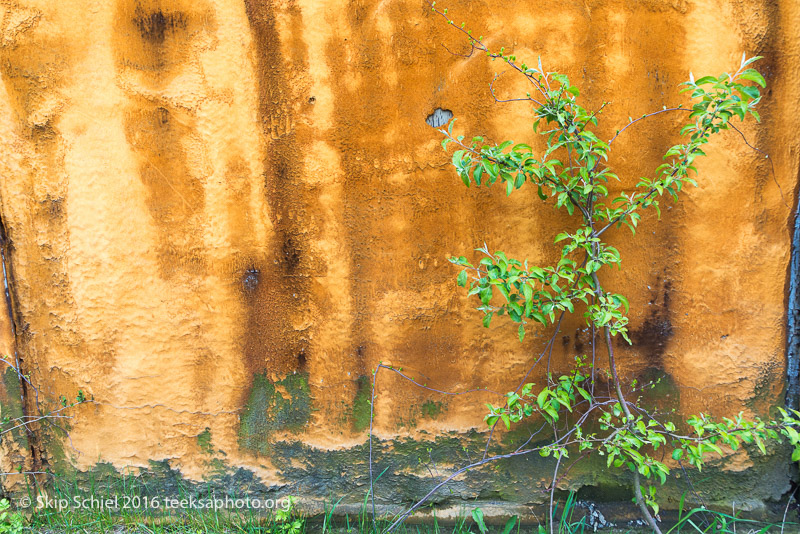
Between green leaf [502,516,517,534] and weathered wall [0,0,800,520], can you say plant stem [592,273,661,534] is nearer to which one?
weathered wall [0,0,800,520]

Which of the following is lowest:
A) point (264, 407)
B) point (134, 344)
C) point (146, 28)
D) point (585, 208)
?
point (264, 407)

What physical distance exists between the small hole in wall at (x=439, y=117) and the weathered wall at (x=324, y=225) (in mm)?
28

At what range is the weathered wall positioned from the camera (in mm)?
1642

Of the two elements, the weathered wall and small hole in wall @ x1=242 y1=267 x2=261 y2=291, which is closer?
the weathered wall

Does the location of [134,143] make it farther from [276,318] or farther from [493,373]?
[493,373]

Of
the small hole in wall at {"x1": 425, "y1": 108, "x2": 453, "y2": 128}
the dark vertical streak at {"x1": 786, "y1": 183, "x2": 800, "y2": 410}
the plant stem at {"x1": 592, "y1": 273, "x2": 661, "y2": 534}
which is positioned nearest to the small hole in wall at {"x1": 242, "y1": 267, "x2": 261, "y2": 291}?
the small hole in wall at {"x1": 425, "y1": 108, "x2": 453, "y2": 128}

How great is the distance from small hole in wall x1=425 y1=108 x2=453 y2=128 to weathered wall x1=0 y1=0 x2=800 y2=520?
0.03 meters

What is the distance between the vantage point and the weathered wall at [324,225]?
1.64 metres

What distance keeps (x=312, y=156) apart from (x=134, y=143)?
2.24ft

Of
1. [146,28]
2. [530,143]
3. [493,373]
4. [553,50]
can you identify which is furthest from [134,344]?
[553,50]

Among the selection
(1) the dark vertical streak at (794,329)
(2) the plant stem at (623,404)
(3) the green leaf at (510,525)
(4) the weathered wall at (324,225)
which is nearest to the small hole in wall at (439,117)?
(4) the weathered wall at (324,225)

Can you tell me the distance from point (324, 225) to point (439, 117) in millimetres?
599

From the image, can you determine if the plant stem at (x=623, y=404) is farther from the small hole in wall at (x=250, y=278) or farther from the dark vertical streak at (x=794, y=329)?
the small hole in wall at (x=250, y=278)

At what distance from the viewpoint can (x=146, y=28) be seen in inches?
65.6
